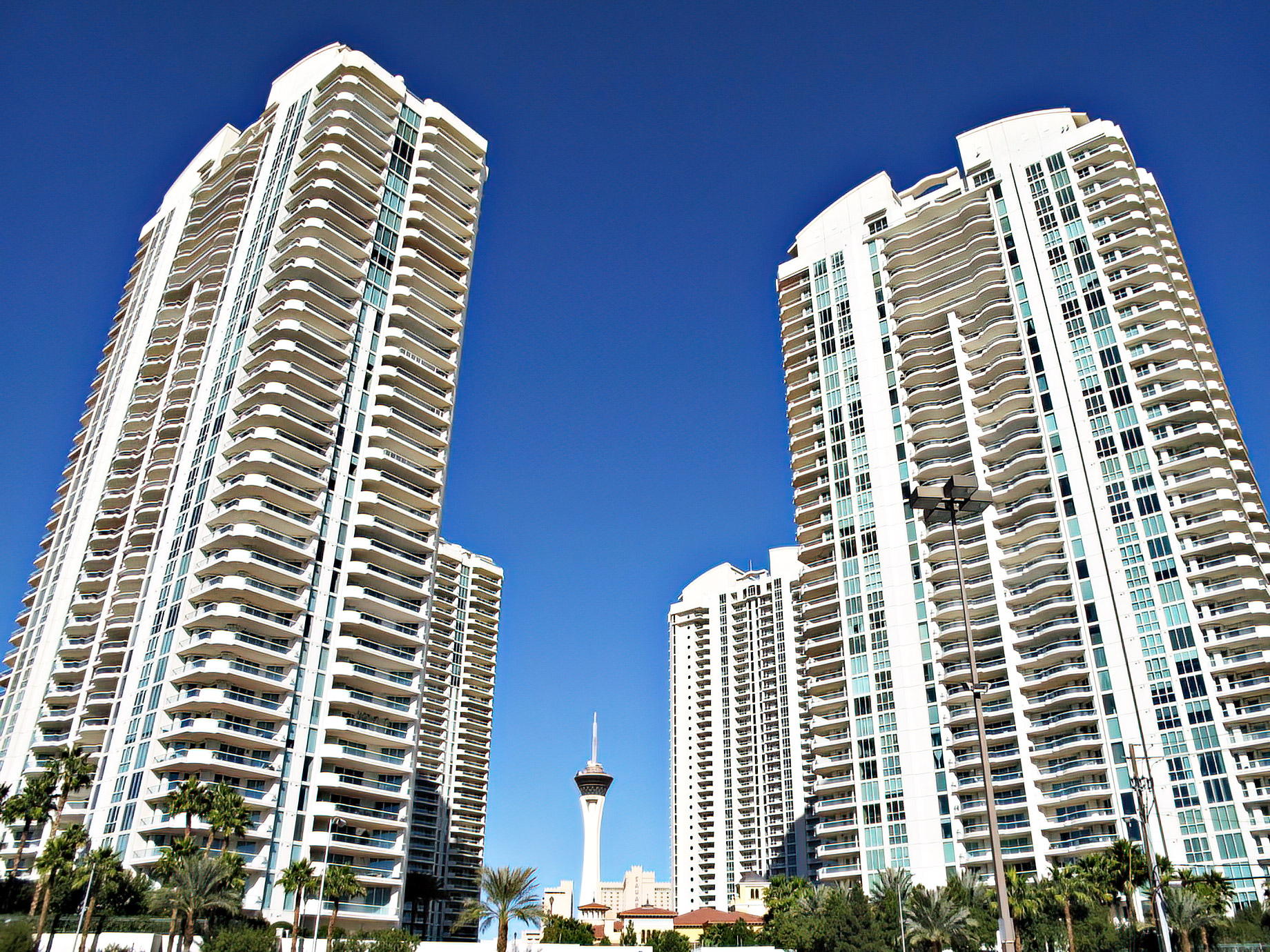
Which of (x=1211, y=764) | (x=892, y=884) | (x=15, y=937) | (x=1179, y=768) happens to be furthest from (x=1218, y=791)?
(x=15, y=937)

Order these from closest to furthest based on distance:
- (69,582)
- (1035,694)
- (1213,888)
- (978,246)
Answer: (1213,888), (1035,694), (69,582), (978,246)

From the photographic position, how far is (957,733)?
8288 centimetres

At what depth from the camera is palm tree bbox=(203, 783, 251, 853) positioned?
56438 mm

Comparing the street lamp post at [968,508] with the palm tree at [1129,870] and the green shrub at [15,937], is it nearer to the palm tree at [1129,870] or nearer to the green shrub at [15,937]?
Answer: the palm tree at [1129,870]

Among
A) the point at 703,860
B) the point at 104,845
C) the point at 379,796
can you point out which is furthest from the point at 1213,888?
the point at 703,860

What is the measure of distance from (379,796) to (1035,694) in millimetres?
52016

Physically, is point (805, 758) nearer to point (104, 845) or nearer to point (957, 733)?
point (957, 733)

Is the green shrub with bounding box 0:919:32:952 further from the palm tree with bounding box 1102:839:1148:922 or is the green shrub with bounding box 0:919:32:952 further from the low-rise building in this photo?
the low-rise building

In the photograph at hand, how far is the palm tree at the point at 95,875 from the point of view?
5250 cm

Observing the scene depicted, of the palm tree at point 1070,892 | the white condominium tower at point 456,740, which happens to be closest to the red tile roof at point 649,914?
the white condominium tower at point 456,740

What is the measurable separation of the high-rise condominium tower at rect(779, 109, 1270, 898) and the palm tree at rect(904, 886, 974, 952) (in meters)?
19.4

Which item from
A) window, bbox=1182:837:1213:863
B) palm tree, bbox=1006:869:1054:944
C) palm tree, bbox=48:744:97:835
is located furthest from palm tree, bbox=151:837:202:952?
window, bbox=1182:837:1213:863

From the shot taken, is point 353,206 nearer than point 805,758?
Yes

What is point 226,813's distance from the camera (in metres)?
56.7
